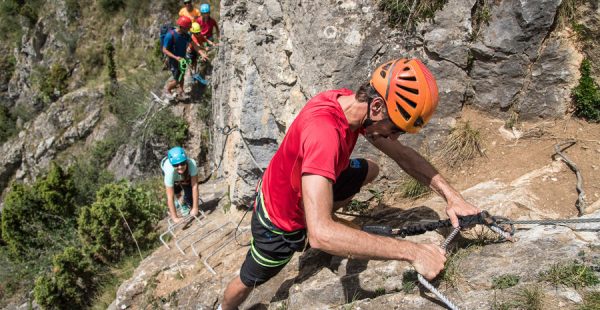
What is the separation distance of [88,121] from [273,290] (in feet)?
53.6

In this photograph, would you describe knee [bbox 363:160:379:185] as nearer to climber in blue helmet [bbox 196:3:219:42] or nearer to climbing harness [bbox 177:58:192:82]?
climbing harness [bbox 177:58:192:82]

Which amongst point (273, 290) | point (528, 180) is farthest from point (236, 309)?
point (528, 180)

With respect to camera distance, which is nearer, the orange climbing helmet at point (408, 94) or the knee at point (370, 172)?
the orange climbing helmet at point (408, 94)

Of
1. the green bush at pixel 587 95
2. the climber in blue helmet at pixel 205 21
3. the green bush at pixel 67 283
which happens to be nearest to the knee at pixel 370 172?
the green bush at pixel 587 95

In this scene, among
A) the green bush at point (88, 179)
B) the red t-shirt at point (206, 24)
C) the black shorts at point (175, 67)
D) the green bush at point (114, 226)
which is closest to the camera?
the green bush at point (114, 226)

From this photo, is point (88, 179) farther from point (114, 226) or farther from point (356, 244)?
point (356, 244)

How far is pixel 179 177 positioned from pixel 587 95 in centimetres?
496

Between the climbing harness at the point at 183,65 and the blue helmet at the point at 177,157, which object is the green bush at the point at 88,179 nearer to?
the climbing harness at the point at 183,65

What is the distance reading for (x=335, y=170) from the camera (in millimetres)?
2531

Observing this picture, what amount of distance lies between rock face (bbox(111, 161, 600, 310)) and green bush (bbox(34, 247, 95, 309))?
2.04m

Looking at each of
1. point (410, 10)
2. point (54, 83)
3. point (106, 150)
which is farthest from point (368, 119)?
point (54, 83)

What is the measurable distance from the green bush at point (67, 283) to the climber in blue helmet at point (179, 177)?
61.3 inches

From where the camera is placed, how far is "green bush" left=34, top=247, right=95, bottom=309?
255 inches

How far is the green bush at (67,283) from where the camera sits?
255 inches
